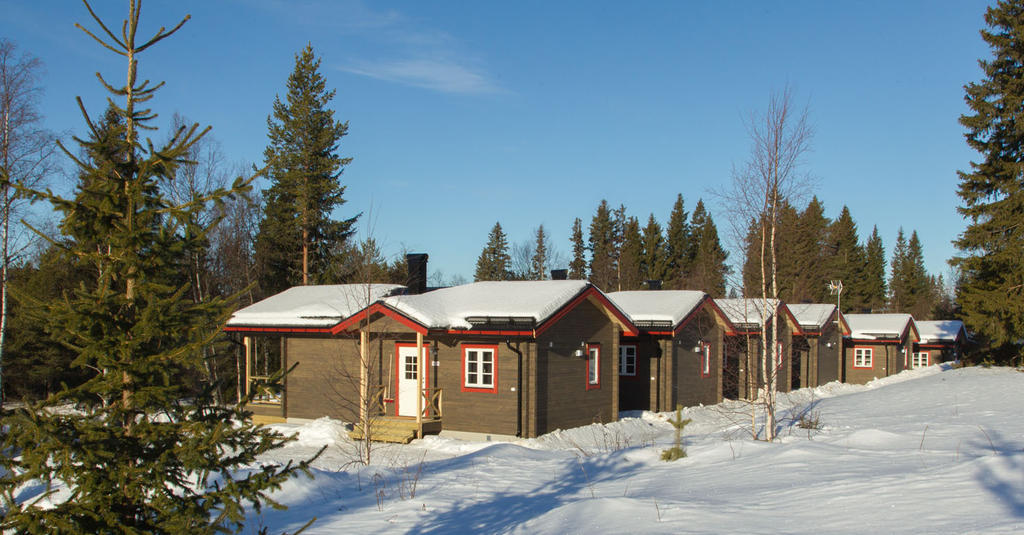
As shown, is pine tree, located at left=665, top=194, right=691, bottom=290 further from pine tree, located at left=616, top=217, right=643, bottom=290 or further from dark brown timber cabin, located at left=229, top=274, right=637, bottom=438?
dark brown timber cabin, located at left=229, top=274, right=637, bottom=438

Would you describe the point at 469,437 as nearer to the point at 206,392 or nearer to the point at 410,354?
the point at 410,354

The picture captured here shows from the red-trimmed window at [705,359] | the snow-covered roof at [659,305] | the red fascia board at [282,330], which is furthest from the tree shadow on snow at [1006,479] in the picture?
the red-trimmed window at [705,359]

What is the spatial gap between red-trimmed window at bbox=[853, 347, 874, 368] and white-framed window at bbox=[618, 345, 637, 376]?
77.6ft

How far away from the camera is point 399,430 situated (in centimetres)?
1744

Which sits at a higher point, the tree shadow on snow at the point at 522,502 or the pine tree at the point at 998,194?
the pine tree at the point at 998,194

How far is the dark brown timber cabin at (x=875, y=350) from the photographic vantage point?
131 feet

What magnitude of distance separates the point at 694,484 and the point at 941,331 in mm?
45686

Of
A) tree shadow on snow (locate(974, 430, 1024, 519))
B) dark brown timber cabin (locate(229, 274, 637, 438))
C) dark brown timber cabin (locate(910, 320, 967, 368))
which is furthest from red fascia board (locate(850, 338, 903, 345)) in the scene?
tree shadow on snow (locate(974, 430, 1024, 519))

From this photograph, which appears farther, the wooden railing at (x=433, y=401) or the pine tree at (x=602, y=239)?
the pine tree at (x=602, y=239)

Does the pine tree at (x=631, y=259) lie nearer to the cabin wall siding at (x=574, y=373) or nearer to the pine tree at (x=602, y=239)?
the pine tree at (x=602, y=239)

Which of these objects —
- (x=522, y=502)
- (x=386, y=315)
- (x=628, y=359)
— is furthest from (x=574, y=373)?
(x=522, y=502)

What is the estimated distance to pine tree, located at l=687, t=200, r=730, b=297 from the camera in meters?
58.8

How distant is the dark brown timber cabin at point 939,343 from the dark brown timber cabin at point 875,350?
6.13 meters

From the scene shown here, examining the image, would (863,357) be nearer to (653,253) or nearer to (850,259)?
(653,253)
